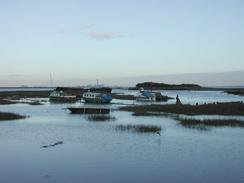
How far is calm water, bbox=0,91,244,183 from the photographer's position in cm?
Result: 1925

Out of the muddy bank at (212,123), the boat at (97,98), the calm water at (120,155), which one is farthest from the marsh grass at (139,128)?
the boat at (97,98)

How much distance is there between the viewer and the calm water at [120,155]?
19250 millimetres

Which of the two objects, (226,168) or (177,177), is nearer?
(177,177)

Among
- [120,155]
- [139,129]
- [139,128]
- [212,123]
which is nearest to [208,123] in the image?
[212,123]

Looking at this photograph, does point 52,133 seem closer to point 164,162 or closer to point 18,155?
point 18,155

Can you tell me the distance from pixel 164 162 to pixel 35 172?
6368 millimetres

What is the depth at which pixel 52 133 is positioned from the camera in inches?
1344

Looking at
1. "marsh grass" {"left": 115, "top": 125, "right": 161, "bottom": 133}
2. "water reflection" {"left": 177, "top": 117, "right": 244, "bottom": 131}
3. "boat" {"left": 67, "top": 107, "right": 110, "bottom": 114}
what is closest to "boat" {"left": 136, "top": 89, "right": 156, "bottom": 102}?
"boat" {"left": 67, "top": 107, "right": 110, "bottom": 114}

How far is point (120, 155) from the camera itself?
947 inches

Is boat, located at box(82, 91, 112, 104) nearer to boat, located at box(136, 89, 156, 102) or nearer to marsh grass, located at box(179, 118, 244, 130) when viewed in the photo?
boat, located at box(136, 89, 156, 102)

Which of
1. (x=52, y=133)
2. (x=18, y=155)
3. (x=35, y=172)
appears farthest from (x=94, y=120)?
(x=35, y=172)

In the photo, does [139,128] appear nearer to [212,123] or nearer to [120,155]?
[212,123]

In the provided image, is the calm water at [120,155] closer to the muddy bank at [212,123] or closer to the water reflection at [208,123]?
the water reflection at [208,123]

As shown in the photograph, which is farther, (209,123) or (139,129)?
(209,123)
